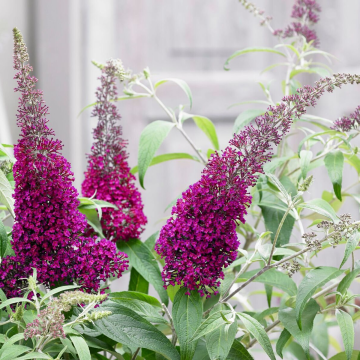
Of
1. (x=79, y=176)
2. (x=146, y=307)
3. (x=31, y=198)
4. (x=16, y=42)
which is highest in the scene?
(x=16, y=42)

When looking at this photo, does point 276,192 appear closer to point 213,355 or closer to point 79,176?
point 213,355

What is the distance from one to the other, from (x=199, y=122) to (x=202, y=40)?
31.7 inches

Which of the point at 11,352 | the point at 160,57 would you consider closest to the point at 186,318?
the point at 11,352

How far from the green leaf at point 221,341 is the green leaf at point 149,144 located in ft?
0.52

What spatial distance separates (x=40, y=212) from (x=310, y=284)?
212 millimetres

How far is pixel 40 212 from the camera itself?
1.17ft

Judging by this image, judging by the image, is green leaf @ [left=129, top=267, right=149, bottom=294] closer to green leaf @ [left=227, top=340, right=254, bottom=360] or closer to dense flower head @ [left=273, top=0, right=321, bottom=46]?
green leaf @ [left=227, top=340, right=254, bottom=360]

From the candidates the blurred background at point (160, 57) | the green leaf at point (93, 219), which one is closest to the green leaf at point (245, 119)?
the green leaf at point (93, 219)

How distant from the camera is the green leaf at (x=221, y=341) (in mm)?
338

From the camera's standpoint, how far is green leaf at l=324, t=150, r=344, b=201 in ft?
1.45

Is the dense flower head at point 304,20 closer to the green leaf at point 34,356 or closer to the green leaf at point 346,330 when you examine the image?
the green leaf at point 346,330

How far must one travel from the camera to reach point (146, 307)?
40cm

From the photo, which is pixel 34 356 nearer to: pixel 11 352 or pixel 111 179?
pixel 11 352

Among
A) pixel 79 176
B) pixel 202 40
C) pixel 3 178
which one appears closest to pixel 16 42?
pixel 3 178
